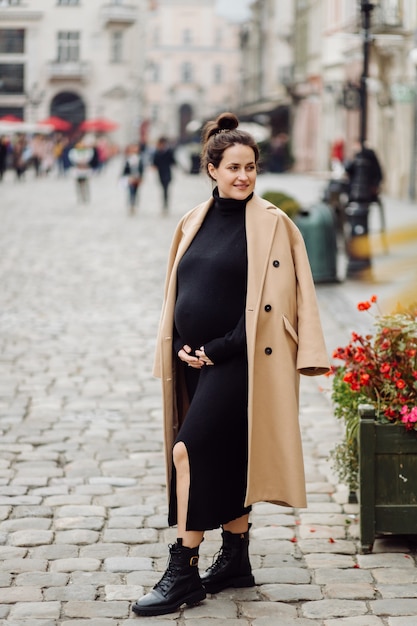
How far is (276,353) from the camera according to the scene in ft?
14.3

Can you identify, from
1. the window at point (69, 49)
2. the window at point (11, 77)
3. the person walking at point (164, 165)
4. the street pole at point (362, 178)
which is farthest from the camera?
the window at point (11, 77)

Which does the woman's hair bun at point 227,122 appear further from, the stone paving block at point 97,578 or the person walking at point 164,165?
the person walking at point 164,165

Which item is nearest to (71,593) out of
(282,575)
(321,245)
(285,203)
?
(282,575)

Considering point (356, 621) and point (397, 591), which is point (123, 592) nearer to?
point (356, 621)

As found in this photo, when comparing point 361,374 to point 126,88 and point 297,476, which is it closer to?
point 297,476

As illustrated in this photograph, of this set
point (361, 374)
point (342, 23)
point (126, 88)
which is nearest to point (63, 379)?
point (361, 374)

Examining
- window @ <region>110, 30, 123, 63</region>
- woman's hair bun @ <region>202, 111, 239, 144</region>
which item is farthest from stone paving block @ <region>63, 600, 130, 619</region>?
window @ <region>110, 30, 123, 63</region>

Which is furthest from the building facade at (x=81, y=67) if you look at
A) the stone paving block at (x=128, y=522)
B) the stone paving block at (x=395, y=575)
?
the stone paving block at (x=395, y=575)

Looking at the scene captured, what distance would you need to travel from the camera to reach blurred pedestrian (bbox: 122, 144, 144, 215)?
26203mm

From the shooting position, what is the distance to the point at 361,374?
515 cm

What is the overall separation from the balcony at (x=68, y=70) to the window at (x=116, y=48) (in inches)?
61.4

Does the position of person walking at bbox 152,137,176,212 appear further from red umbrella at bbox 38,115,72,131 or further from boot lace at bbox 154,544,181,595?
red umbrella at bbox 38,115,72,131

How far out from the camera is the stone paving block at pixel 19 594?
446cm

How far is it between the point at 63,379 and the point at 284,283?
4.71 meters
